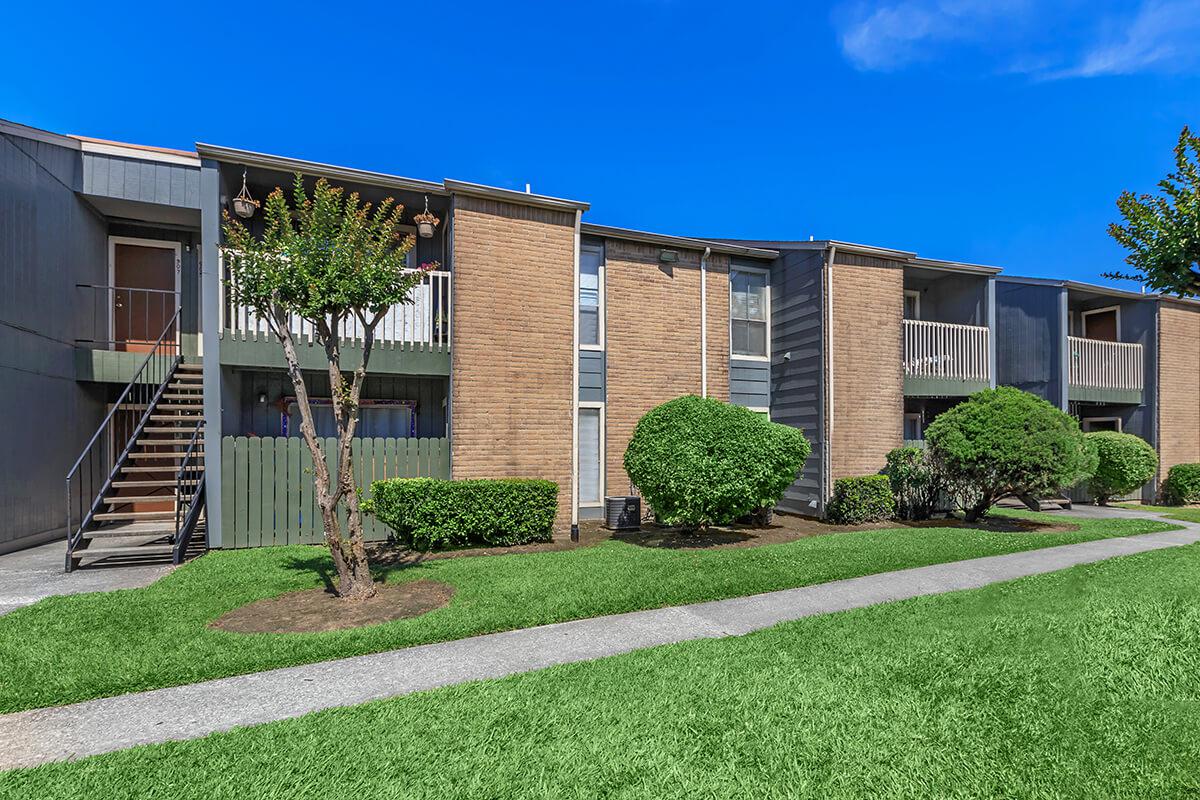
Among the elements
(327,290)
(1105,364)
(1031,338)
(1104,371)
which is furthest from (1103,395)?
(327,290)

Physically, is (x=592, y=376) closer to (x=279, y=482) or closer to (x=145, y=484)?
(x=279, y=482)

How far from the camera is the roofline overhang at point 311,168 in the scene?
8.81 m

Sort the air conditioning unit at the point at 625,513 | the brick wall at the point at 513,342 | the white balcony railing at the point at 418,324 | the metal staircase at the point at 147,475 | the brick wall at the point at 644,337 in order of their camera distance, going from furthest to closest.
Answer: the brick wall at the point at 644,337
the air conditioning unit at the point at 625,513
the brick wall at the point at 513,342
the white balcony railing at the point at 418,324
the metal staircase at the point at 147,475

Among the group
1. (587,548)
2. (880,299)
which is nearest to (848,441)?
(880,299)

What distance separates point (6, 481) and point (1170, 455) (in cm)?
2662

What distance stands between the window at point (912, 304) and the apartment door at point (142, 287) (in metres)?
17.4

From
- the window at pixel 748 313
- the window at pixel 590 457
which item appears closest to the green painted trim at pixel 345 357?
the window at pixel 590 457

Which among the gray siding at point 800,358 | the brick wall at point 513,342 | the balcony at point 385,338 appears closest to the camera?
the balcony at point 385,338

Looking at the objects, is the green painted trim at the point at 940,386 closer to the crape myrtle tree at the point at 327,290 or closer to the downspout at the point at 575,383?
the downspout at the point at 575,383

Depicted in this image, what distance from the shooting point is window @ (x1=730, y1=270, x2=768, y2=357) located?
506 inches

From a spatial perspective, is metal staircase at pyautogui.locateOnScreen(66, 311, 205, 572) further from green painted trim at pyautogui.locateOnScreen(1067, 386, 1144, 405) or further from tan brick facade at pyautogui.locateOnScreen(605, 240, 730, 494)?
green painted trim at pyautogui.locateOnScreen(1067, 386, 1144, 405)

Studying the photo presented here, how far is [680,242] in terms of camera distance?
12062 millimetres

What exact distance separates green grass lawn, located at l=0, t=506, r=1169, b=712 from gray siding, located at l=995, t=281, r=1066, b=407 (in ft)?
22.9

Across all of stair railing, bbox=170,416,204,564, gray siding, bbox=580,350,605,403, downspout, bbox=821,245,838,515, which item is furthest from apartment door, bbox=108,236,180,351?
downspout, bbox=821,245,838,515
